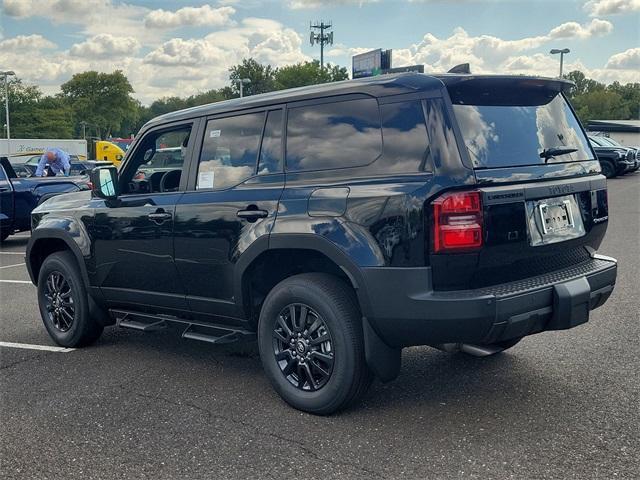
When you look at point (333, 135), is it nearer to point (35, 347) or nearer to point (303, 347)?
point (303, 347)

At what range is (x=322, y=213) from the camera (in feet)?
12.0

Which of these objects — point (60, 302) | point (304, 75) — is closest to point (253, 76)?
point (304, 75)

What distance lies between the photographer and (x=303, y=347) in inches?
151

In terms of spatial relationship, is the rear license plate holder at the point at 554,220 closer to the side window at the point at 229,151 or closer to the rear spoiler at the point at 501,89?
the rear spoiler at the point at 501,89

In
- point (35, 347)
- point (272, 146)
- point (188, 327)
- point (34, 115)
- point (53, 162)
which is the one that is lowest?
point (35, 347)

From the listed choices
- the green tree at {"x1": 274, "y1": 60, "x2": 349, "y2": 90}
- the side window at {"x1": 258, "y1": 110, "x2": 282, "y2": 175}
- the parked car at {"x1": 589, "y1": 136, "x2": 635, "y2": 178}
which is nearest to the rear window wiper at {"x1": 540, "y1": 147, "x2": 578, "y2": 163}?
the side window at {"x1": 258, "y1": 110, "x2": 282, "y2": 175}

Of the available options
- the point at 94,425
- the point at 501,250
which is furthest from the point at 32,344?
the point at 501,250

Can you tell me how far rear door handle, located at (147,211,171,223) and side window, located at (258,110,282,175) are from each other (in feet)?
2.61

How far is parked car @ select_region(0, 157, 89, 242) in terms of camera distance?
11.3 metres

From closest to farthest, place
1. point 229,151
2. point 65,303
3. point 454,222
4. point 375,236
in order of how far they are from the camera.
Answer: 1. point 454,222
2. point 375,236
3. point 229,151
4. point 65,303

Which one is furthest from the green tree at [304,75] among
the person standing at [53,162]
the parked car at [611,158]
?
the person standing at [53,162]

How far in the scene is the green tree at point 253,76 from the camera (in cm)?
9669

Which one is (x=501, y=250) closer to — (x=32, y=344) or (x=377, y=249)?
(x=377, y=249)

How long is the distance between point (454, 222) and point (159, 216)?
2.16 meters
